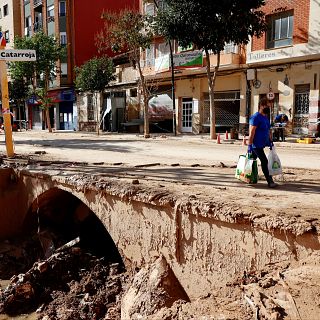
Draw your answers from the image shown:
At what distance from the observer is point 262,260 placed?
4273mm

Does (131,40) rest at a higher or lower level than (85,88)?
higher

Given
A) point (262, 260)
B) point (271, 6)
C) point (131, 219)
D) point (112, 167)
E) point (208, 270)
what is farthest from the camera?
point (271, 6)

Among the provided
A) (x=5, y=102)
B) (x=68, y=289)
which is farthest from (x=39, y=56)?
(x=68, y=289)

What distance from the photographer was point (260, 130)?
20.5 ft

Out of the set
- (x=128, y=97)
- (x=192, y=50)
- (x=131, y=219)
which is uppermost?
(x=192, y=50)

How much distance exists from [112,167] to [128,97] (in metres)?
20.8

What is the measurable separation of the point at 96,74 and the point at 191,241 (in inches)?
963

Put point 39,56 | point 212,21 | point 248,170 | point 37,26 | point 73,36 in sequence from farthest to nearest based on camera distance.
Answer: point 37,26 < point 73,36 < point 39,56 < point 212,21 < point 248,170

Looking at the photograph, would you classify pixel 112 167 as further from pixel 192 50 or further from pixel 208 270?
pixel 192 50

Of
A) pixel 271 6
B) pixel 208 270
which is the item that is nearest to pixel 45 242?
pixel 208 270

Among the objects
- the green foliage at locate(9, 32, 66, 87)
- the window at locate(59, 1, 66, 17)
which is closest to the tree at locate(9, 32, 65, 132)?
the green foliage at locate(9, 32, 66, 87)

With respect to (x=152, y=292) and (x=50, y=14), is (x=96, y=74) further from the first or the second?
(x=152, y=292)

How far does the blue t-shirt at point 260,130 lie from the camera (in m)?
6.19

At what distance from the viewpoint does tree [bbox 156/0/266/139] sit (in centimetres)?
1647
